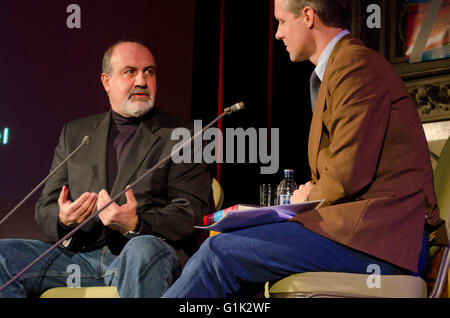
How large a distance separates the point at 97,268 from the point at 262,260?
0.93 metres

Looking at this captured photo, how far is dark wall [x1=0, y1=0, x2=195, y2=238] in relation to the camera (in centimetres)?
324

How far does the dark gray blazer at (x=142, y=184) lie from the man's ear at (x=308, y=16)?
0.86m

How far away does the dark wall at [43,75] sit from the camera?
324 cm

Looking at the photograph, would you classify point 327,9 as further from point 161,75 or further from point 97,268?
point 161,75

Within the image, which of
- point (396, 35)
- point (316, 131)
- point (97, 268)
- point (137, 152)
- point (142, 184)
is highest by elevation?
point (396, 35)

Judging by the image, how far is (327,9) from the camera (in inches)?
68.9

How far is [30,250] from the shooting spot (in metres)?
2.15

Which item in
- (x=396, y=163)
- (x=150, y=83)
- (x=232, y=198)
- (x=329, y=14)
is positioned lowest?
(x=232, y=198)

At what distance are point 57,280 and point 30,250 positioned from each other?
0.53 feet

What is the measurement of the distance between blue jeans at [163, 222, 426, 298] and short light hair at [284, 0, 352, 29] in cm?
68

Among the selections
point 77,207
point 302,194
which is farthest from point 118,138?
point 302,194

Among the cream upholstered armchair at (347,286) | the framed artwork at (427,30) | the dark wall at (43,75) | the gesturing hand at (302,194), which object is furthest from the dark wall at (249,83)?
the cream upholstered armchair at (347,286)
